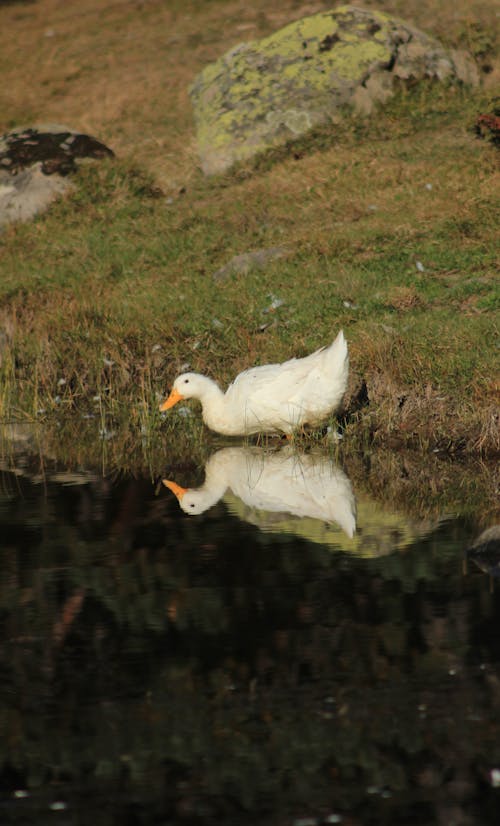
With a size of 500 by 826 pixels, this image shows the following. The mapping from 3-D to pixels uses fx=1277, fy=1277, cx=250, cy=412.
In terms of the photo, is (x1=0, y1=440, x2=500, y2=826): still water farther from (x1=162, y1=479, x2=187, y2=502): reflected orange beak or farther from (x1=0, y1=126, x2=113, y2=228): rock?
(x1=0, y1=126, x2=113, y2=228): rock

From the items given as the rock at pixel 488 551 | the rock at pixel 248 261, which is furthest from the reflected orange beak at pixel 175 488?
the rock at pixel 248 261

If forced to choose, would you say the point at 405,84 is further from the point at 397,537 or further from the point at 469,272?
the point at 397,537

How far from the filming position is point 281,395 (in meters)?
13.0

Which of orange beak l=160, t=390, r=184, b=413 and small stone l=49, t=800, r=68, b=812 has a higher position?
small stone l=49, t=800, r=68, b=812

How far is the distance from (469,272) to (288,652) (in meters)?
11.1

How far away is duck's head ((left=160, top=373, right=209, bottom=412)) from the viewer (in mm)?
13805

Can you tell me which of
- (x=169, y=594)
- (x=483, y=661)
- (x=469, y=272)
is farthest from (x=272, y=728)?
(x=469, y=272)

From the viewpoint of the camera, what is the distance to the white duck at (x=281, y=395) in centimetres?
1272

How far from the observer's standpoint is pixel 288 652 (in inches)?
292

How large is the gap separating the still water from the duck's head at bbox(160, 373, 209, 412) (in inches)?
113

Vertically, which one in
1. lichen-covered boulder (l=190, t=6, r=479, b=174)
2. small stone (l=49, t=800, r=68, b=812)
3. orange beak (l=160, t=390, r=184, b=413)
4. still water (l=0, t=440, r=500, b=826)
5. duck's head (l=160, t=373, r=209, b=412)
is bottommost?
lichen-covered boulder (l=190, t=6, r=479, b=174)

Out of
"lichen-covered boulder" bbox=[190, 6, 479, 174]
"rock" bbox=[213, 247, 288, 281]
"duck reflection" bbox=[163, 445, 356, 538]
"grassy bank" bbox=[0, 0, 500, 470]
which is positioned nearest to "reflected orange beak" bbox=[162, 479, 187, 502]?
"duck reflection" bbox=[163, 445, 356, 538]

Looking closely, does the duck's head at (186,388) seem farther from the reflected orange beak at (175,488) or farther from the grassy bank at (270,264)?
the reflected orange beak at (175,488)

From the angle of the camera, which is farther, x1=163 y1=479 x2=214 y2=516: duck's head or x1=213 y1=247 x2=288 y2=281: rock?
x1=213 y1=247 x2=288 y2=281: rock
